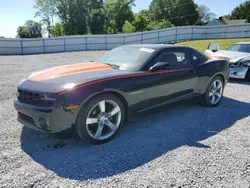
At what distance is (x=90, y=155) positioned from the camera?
3.16m

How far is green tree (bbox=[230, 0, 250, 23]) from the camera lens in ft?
200

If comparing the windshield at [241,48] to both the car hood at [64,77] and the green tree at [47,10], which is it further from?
the green tree at [47,10]

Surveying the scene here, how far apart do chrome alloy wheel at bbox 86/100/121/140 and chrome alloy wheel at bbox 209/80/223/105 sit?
274 centimetres

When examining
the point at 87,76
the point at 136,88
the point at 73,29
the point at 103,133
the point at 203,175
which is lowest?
the point at 203,175

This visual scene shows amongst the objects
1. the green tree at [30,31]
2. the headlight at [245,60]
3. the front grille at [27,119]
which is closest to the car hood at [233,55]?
the headlight at [245,60]

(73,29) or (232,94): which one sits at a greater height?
(73,29)

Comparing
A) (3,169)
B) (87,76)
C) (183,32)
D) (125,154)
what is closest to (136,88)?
(87,76)

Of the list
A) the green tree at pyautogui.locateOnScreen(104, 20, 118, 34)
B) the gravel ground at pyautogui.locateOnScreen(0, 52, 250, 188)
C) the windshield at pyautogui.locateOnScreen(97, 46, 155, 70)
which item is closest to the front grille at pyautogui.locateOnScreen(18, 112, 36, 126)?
the gravel ground at pyautogui.locateOnScreen(0, 52, 250, 188)

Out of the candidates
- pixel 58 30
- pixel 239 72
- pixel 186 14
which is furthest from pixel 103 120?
pixel 186 14

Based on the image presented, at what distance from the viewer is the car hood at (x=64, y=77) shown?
3219 millimetres

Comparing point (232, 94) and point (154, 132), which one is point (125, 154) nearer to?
point (154, 132)

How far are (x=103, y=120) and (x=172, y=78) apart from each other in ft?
5.41

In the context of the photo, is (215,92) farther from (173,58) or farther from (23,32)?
(23,32)

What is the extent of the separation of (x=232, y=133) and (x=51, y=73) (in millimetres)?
3287
